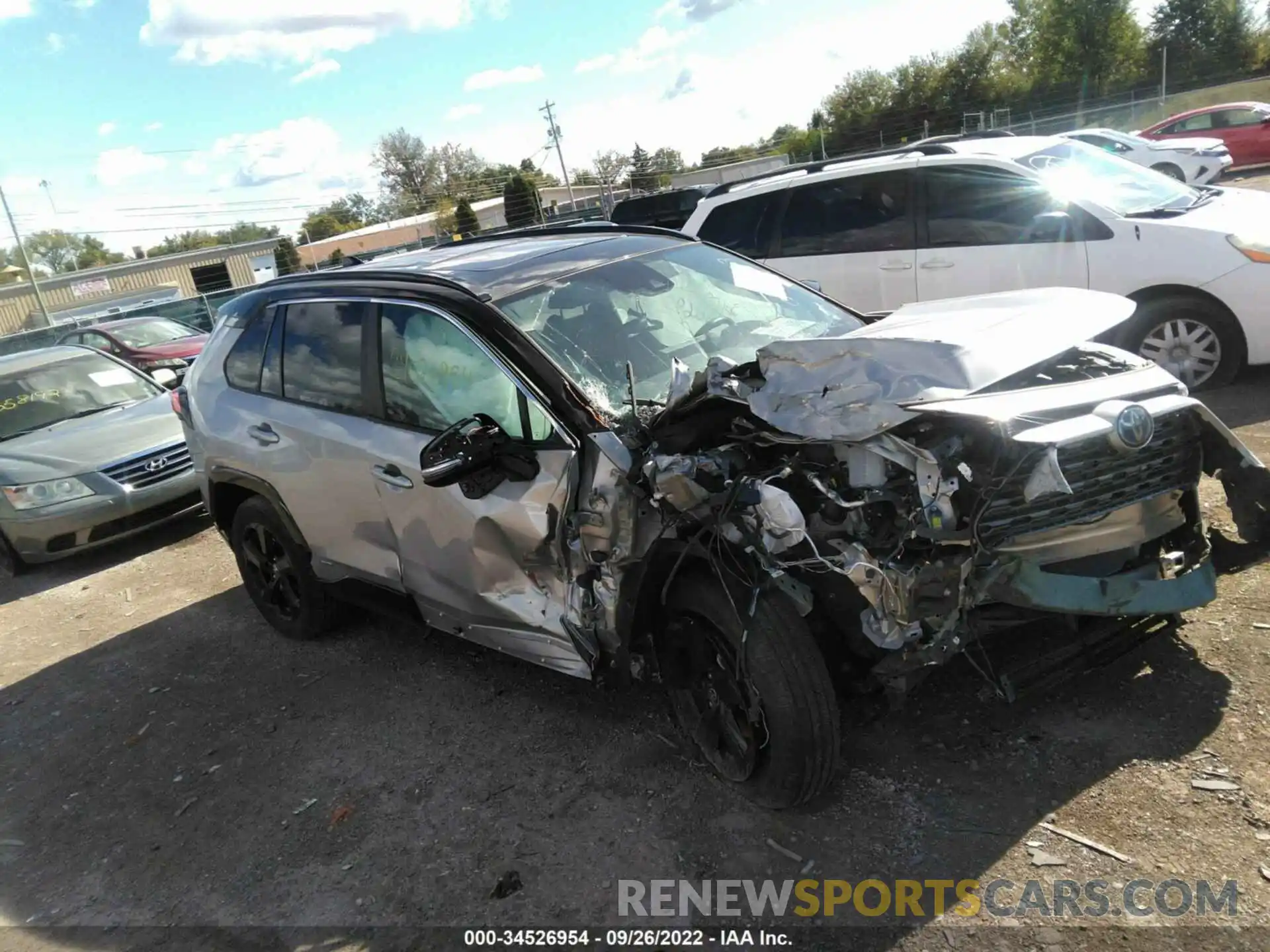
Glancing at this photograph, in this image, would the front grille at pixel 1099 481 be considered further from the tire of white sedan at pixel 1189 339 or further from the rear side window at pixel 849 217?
the rear side window at pixel 849 217

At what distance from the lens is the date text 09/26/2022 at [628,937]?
2445mm

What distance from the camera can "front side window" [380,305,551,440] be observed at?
3.31 metres

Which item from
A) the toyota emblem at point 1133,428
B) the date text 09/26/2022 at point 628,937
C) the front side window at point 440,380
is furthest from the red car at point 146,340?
the toyota emblem at point 1133,428

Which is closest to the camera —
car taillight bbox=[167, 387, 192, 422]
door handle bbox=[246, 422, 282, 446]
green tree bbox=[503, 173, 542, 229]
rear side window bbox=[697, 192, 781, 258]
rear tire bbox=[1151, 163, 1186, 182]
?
door handle bbox=[246, 422, 282, 446]

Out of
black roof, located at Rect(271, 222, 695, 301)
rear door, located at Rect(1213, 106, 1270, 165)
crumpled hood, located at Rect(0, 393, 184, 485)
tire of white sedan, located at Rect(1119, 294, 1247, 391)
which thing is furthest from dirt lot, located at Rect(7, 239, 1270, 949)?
rear door, located at Rect(1213, 106, 1270, 165)

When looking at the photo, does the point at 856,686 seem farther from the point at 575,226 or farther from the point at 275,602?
the point at 275,602

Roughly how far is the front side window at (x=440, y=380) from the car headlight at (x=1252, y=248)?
501 centimetres

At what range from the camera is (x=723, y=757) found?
2967 mm

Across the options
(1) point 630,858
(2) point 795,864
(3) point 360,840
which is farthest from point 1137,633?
(3) point 360,840

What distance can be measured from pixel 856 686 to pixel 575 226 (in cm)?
292

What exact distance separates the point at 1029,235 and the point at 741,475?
4.69 meters

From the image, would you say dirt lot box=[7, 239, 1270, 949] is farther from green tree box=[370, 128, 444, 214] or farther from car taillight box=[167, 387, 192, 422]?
green tree box=[370, 128, 444, 214]

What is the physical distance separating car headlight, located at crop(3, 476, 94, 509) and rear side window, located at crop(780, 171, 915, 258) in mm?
6011

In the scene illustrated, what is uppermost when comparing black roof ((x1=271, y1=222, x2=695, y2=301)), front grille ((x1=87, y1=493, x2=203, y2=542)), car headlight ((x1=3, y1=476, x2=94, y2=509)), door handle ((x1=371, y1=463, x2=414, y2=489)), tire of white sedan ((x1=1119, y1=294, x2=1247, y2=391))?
black roof ((x1=271, y1=222, x2=695, y2=301))
